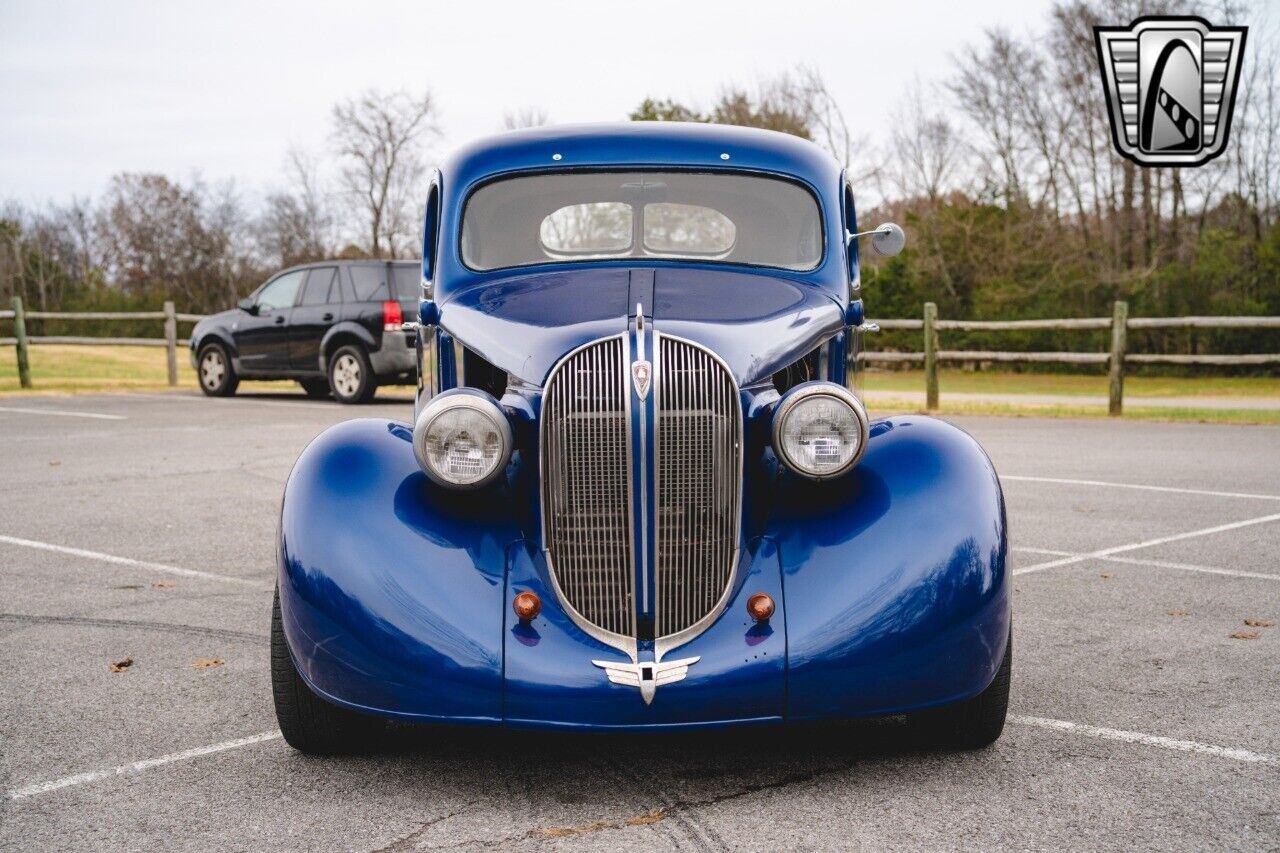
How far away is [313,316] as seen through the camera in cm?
1722

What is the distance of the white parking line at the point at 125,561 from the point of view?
5991 millimetres

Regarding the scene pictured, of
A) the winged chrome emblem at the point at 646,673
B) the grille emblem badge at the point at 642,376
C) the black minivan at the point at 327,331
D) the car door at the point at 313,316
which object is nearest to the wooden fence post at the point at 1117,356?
the black minivan at the point at 327,331

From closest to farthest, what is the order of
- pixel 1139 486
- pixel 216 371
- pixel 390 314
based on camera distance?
pixel 1139 486, pixel 390 314, pixel 216 371

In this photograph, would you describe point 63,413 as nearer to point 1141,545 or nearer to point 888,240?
point 1141,545

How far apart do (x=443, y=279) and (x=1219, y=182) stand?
95.8 feet

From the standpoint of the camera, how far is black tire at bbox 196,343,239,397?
18625mm

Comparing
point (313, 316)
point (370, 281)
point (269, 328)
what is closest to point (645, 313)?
point (370, 281)

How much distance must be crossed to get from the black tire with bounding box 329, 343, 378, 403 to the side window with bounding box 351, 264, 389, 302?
71 centimetres

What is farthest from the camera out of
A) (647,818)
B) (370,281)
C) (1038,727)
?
(370,281)

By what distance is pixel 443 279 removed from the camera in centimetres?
469

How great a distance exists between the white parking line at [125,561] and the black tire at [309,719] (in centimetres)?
247

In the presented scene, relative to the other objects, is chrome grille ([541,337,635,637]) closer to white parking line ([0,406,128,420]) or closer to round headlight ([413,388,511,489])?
round headlight ([413,388,511,489])

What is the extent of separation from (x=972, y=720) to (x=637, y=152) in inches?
102

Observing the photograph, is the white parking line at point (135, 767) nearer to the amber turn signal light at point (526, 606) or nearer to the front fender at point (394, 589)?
the front fender at point (394, 589)
